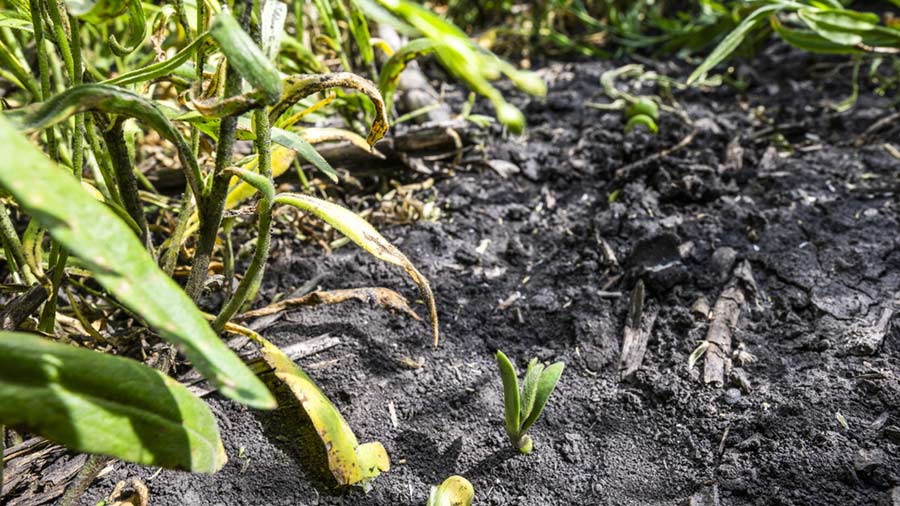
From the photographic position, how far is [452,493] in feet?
3.39

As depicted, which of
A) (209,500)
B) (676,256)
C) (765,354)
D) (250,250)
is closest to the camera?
(209,500)

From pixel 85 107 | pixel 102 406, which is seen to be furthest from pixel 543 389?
pixel 85 107

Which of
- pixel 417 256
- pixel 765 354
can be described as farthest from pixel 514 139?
pixel 765 354

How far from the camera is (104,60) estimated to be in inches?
79.9

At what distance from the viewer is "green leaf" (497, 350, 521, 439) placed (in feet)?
3.42

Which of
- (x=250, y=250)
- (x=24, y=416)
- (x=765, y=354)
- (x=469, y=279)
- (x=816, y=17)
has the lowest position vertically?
(x=765, y=354)

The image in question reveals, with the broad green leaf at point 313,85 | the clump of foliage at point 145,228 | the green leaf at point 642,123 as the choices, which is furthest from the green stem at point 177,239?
the green leaf at point 642,123

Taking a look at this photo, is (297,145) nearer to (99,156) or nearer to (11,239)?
(99,156)

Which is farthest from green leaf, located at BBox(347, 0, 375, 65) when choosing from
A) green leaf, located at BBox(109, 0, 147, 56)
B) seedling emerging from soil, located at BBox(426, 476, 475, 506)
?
seedling emerging from soil, located at BBox(426, 476, 475, 506)

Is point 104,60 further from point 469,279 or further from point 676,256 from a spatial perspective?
point 676,256

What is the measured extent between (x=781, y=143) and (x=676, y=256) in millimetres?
688

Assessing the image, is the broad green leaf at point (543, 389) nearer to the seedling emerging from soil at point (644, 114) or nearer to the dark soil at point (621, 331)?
the dark soil at point (621, 331)

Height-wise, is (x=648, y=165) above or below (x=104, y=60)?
below

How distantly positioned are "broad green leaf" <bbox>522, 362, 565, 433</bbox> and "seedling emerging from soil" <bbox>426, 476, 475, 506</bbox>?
15cm
